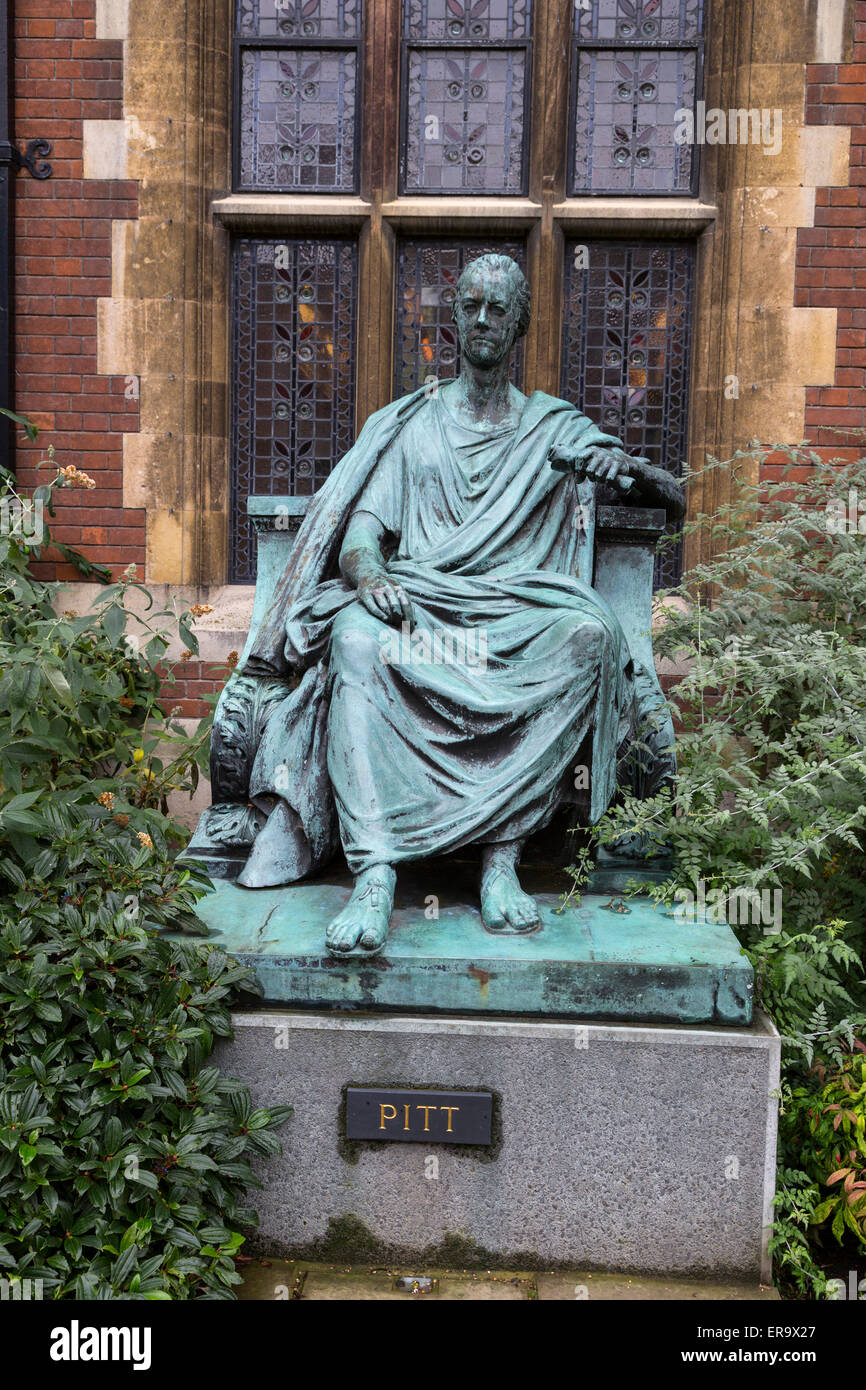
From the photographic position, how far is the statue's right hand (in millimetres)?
3141

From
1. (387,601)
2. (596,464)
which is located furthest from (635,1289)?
(596,464)

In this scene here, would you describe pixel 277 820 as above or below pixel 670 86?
below

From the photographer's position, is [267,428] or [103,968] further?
[267,428]

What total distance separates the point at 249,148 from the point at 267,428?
1265 millimetres

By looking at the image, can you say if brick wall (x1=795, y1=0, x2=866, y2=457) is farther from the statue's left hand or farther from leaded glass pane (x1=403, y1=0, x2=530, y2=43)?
the statue's left hand

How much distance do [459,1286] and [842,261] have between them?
14.2 ft

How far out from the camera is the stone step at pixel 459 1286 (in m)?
2.61

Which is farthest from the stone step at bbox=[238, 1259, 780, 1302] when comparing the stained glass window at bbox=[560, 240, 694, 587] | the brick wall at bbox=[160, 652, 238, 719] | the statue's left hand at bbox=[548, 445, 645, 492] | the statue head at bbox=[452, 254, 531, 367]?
the stained glass window at bbox=[560, 240, 694, 587]

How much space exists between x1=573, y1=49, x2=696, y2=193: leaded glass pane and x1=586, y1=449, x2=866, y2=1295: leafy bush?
1580 millimetres

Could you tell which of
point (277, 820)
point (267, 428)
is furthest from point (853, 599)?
point (267, 428)

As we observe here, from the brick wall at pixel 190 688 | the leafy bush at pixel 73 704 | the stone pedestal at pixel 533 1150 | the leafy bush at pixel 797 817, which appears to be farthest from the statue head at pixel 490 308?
the brick wall at pixel 190 688

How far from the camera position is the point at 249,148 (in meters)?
5.62

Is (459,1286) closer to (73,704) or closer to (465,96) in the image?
(73,704)

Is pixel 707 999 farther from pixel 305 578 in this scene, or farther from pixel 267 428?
pixel 267 428
